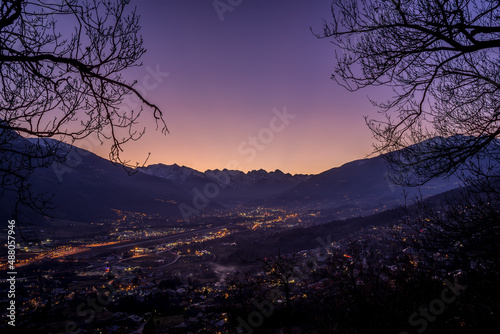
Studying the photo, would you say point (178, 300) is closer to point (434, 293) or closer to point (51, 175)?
point (434, 293)

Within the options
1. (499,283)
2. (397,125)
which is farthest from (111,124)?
(499,283)

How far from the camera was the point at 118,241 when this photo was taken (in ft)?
222

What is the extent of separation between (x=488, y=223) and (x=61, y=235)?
95561 millimetres

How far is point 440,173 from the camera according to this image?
3.89 m

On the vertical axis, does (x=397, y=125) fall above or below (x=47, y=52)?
below

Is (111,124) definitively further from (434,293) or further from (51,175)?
(51,175)

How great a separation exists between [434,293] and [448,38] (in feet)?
34.8

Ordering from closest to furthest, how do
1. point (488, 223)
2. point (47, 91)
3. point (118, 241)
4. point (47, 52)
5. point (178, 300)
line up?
point (47, 52) → point (47, 91) → point (488, 223) → point (178, 300) → point (118, 241)

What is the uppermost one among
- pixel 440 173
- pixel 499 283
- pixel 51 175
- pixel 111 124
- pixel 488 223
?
pixel 51 175

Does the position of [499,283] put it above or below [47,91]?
below

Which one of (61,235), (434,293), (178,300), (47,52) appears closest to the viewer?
(47,52)

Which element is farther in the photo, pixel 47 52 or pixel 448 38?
pixel 448 38

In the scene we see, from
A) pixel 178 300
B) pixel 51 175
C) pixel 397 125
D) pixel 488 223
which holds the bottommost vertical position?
pixel 178 300

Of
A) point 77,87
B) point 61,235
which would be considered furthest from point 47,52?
point 61,235
